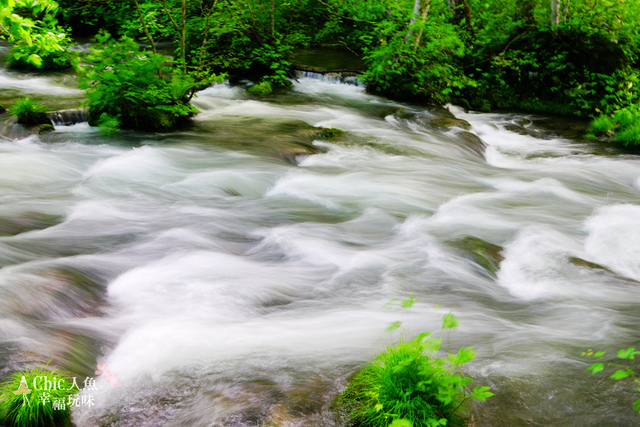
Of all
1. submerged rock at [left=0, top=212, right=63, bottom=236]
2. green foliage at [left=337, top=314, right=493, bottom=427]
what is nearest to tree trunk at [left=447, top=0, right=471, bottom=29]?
submerged rock at [left=0, top=212, right=63, bottom=236]

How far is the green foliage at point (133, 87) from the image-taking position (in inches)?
294

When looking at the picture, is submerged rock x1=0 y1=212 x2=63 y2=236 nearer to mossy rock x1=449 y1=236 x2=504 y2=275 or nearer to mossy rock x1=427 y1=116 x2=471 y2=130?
mossy rock x1=449 y1=236 x2=504 y2=275

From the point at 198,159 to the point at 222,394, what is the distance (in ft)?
16.2

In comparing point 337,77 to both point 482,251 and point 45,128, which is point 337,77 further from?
point 482,251

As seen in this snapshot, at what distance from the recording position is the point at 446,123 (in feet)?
30.9

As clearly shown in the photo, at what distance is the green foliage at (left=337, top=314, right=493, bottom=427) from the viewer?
2424 millimetres

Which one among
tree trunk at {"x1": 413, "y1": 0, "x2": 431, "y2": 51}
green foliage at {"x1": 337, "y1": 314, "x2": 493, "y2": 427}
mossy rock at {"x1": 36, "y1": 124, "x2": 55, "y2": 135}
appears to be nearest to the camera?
green foliage at {"x1": 337, "y1": 314, "x2": 493, "y2": 427}

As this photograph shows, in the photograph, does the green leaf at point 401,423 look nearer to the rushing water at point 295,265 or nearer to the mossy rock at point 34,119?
the rushing water at point 295,265

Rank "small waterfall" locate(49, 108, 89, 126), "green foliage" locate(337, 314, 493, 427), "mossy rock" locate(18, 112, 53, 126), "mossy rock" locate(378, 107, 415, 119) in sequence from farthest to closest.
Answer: "mossy rock" locate(378, 107, 415, 119) → "small waterfall" locate(49, 108, 89, 126) → "mossy rock" locate(18, 112, 53, 126) → "green foliage" locate(337, 314, 493, 427)

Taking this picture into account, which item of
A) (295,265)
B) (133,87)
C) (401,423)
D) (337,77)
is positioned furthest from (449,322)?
(337,77)

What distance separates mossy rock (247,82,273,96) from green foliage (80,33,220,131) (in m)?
2.40

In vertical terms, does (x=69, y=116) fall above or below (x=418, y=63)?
below

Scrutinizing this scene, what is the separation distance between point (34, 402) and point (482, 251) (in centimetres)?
377

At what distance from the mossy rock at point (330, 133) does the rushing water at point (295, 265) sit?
13 cm
